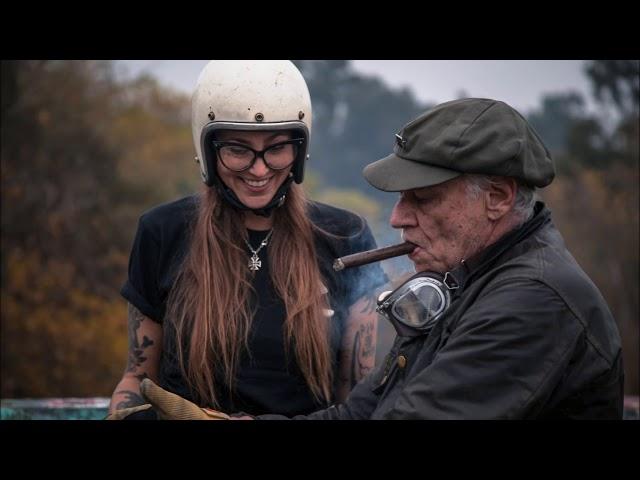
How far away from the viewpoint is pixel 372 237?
170 inches

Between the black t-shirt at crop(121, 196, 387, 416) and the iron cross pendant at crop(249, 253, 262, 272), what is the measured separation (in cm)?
2

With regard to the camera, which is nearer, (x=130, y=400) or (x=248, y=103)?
(x=248, y=103)

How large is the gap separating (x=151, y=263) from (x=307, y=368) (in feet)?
2.72

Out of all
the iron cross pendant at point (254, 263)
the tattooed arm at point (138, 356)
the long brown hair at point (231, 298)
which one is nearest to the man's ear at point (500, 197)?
the long brown hair at point (231, 298)

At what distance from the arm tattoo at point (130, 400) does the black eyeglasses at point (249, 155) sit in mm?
1099

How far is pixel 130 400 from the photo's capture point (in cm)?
416

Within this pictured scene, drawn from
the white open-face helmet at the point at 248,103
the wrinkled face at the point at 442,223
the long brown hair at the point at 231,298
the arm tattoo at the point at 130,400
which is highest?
the white open-face helmet at the point at 248,103

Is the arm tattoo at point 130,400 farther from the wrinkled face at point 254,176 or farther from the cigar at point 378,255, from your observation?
the cigar at point 378,255

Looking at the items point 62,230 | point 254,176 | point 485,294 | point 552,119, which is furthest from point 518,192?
point 552,119

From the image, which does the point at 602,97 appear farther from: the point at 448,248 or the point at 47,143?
the point at 448,248

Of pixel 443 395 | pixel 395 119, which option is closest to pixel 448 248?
pixel 443 395

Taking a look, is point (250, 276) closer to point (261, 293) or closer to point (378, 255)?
point (261, 293)

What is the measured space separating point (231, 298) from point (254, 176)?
53 cm

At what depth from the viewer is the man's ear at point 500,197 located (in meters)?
2.99
